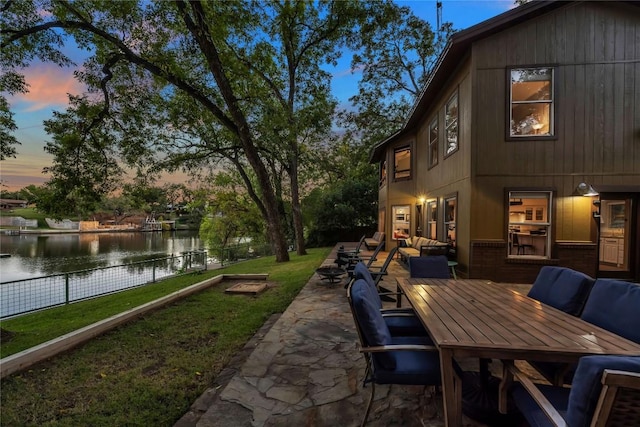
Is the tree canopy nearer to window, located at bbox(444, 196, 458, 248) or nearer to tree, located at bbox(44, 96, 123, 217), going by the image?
→ tree, located at bbox(44, 96, 123, 217)

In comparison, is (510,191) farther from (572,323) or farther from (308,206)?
(308,206)

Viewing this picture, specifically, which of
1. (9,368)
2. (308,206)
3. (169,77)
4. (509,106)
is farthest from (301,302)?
(308,206)

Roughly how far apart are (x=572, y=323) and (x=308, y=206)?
19199 mm

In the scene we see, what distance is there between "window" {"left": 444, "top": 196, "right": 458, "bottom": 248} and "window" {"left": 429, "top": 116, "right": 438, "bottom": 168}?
1824 millimetres

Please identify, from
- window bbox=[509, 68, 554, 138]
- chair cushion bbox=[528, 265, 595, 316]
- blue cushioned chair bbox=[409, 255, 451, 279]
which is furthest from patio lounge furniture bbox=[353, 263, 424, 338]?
window bbox=[509, 68, 554, 138]

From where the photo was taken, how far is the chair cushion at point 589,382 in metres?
1.07

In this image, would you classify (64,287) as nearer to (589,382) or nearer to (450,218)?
(589,382)

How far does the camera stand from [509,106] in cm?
702

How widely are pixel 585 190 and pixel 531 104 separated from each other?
229cm

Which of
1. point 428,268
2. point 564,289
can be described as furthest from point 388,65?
point 564,289

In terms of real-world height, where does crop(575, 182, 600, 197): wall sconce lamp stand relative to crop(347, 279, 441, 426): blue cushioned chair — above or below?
above

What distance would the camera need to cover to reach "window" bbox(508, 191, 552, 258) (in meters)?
6.98

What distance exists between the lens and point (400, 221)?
45.1 feet

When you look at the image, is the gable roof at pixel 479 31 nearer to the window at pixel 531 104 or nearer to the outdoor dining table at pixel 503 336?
the window at pixel 531 104
